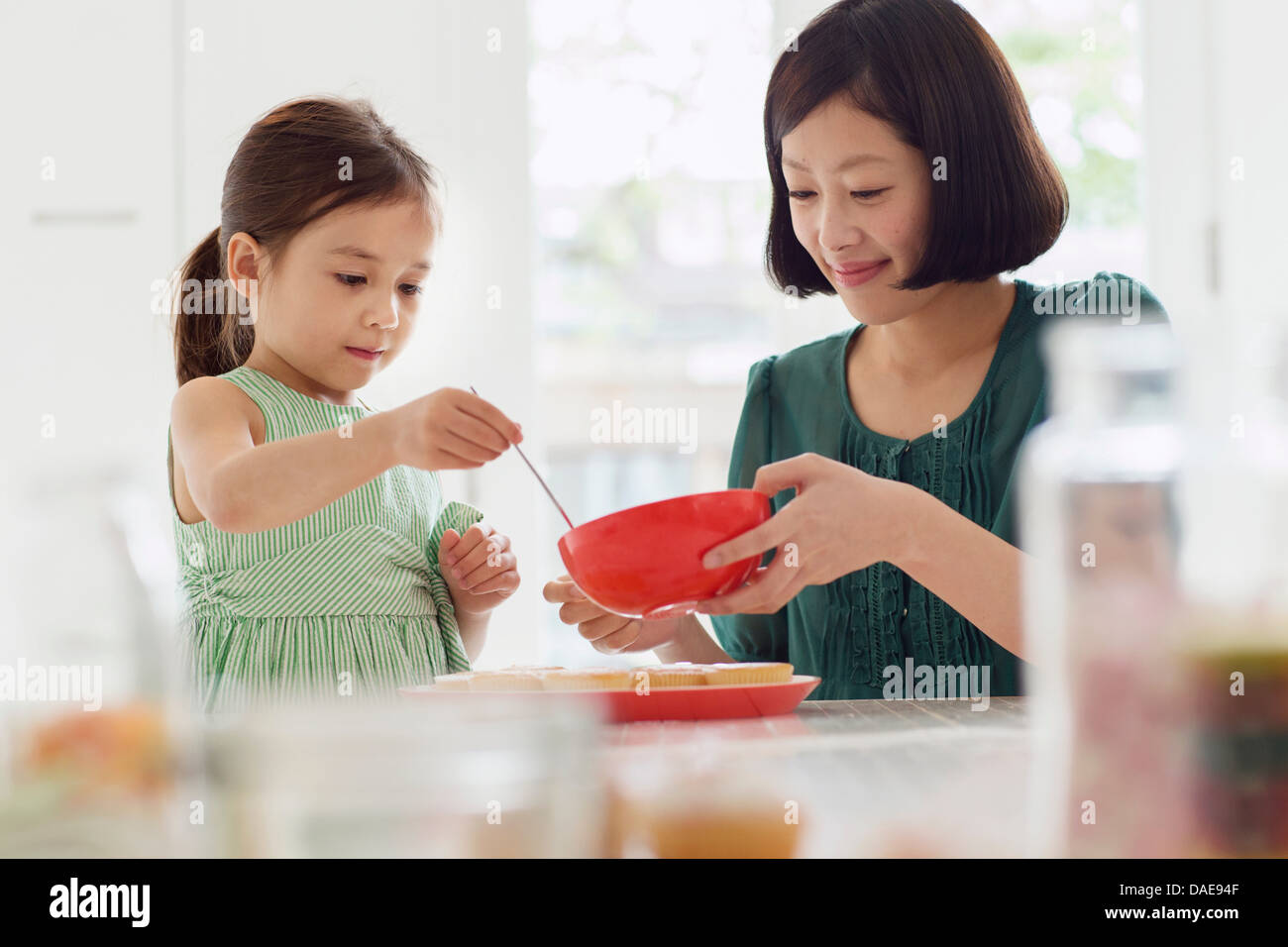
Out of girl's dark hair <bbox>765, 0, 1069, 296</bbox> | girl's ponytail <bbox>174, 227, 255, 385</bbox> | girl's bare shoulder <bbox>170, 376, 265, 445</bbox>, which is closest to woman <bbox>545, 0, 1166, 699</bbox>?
girl's dark hair <bbox>765, 0, 1069, 296</bbox>

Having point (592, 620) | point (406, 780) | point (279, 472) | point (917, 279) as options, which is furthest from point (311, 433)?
point (406, 780)

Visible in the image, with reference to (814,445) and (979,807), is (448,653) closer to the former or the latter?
(814,445)

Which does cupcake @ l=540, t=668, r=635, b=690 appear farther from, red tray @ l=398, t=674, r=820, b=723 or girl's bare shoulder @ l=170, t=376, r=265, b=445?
girl's bare shoulder @ l=170, t=376, r=265, b=445

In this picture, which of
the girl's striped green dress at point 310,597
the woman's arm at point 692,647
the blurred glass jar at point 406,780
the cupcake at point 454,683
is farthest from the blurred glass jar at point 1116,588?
the woman's arm at point 692,647

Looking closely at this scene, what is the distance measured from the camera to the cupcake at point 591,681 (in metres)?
0.84

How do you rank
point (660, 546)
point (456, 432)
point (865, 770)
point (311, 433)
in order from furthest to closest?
point (311, 433), point (456, 432), point (660, 546), point (865, 770)

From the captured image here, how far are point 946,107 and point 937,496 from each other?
449mm

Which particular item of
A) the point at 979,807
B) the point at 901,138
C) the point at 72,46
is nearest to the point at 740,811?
the point at 979,807

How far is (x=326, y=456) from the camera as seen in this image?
3.45 ft

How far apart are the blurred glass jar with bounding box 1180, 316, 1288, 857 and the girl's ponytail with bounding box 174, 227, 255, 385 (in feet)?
4.45

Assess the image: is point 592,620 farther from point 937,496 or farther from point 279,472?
point 937,496

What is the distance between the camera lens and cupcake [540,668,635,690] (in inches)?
33.0

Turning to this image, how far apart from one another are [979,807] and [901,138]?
1.01m

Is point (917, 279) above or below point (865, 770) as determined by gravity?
above
